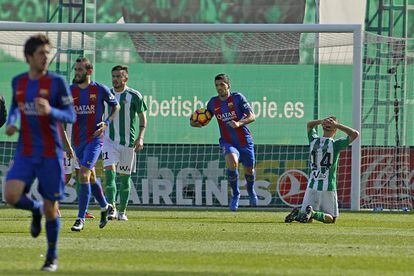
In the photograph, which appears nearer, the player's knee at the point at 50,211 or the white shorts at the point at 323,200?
the player's knee at the point at 50,211

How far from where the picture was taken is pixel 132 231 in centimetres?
1388

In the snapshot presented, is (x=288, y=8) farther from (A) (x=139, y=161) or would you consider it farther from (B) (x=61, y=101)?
(B) (x=61, y=101)

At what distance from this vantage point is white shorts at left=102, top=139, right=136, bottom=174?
16625 millimetres

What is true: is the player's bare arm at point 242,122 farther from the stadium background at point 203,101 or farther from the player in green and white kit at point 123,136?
the stadium background at point 203,101

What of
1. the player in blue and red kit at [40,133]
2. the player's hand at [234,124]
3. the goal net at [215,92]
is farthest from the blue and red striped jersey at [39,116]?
the goal net at [215,92]

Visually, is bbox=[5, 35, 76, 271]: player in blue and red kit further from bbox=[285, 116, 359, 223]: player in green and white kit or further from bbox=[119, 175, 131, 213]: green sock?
bbox=[285, 116, 359, 223]: player in green and white kit

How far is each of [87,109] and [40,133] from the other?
16.6 feet

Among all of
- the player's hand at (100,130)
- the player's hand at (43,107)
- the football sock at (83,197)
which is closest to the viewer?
the player's hand at (43,107)

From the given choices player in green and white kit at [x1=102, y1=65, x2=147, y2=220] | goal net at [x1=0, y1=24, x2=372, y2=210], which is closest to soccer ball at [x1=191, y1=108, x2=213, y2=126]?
player in green and white kit at [x1=102, y1=65, x2=147, y2=220]

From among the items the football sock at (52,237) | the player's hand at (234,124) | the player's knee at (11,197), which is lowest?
the football sock at (52,237)

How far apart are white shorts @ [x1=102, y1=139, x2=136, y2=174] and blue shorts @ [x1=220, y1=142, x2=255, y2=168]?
2083 millimetres

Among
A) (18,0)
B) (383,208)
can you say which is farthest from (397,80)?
(18,0)

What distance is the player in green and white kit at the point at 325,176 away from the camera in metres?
16.2

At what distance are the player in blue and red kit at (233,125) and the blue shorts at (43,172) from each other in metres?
8.64
